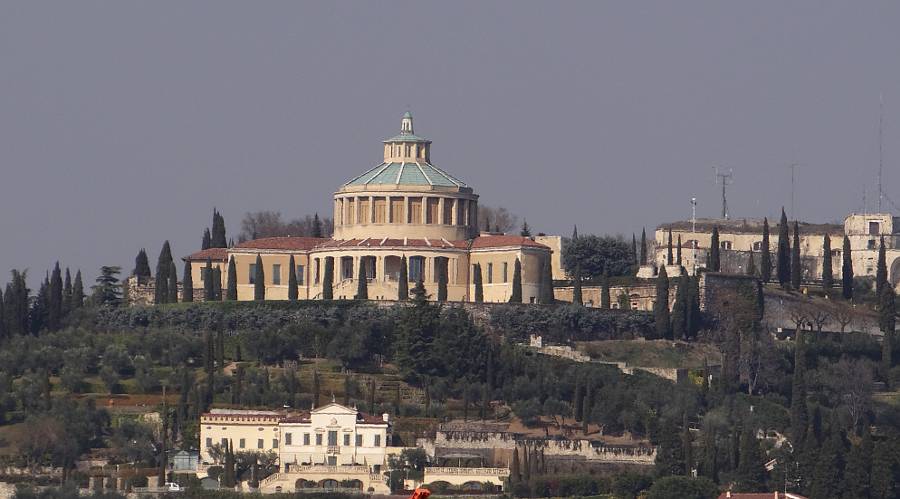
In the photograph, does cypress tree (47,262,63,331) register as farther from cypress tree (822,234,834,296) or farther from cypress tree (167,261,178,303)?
cypress tree (822,234,834,296)

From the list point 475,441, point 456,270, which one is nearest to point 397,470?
point 475,441

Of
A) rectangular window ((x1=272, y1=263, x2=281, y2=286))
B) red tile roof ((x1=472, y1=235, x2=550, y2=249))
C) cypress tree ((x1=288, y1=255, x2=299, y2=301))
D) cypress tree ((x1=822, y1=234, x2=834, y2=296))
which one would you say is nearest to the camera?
cypress tree ((x1=288, y1=255, x2=299, y2=301))

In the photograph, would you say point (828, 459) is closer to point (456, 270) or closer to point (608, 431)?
point (608, 431)

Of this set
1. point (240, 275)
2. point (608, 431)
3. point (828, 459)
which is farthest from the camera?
point (240, 275)

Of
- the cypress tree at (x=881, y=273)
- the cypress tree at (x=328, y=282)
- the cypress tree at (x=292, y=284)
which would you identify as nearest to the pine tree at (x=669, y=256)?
the cypress tree at (x=881, y=273)

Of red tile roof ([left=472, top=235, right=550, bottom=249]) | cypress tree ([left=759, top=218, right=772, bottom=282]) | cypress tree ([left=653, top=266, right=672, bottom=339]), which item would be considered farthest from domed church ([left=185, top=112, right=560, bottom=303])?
cypress tree ([left=759, top=218, right=772, bottom=282])

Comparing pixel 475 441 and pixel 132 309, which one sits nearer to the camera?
pixel 475 441

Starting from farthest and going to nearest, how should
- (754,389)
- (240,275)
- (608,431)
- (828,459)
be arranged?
(240,275) < (754,389) < (608,431) < (828,459)
